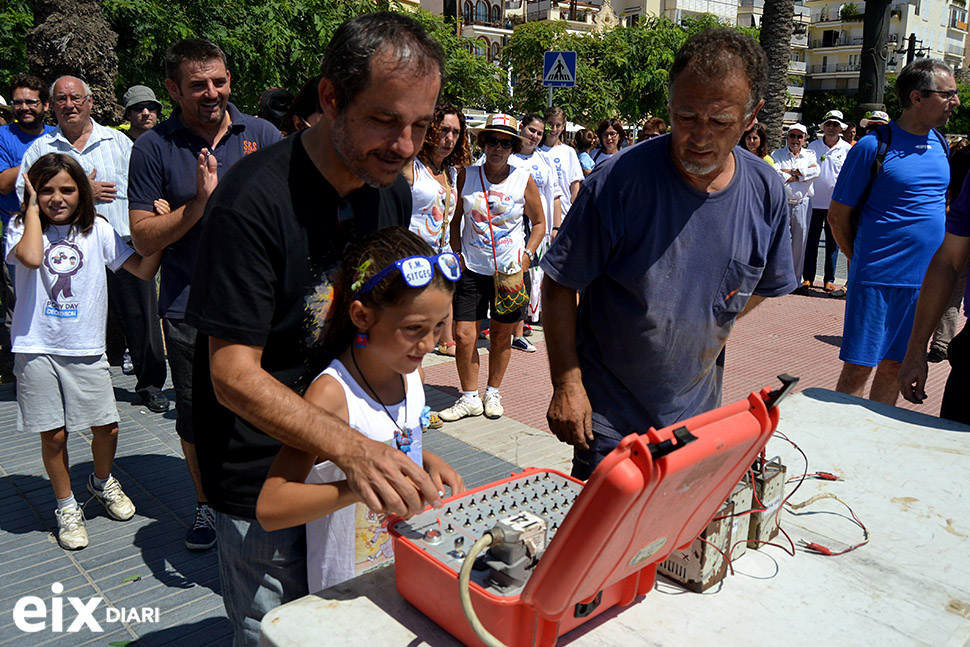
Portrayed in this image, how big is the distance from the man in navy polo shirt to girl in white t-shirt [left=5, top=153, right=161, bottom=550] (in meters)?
0.26

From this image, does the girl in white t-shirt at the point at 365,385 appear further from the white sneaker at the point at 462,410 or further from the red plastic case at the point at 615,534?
the white sneaker at the point at 462,410

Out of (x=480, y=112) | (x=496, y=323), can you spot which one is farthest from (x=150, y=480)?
(x=480, y=112)

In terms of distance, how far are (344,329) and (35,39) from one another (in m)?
7.15

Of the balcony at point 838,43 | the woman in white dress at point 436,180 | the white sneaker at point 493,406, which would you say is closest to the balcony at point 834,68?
the balcony at point 838,43

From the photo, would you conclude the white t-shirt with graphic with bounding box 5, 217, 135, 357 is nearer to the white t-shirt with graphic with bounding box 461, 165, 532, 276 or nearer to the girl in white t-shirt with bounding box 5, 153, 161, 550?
the girl in white t-shirt with bounding box 5, 153, 161, 550

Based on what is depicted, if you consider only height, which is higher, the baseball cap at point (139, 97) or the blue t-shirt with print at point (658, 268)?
the baseball cap at point (139, 97)

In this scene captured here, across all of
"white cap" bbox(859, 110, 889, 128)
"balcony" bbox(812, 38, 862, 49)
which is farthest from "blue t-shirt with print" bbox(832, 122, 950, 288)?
"balcony" bbox(812, 38, 862, 49)

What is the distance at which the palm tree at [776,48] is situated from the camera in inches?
516

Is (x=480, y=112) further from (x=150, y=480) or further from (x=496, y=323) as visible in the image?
(x=150, y=480)

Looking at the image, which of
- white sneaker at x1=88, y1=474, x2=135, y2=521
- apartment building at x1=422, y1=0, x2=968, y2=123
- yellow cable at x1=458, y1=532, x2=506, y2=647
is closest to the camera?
yellow cable at x1=458, y1=532, x2=506, y2=647

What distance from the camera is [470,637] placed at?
4.68 feet

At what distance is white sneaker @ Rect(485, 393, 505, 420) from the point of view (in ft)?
17.9

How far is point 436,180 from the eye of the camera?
5.39 m

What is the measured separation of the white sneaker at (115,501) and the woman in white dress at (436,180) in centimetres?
235
